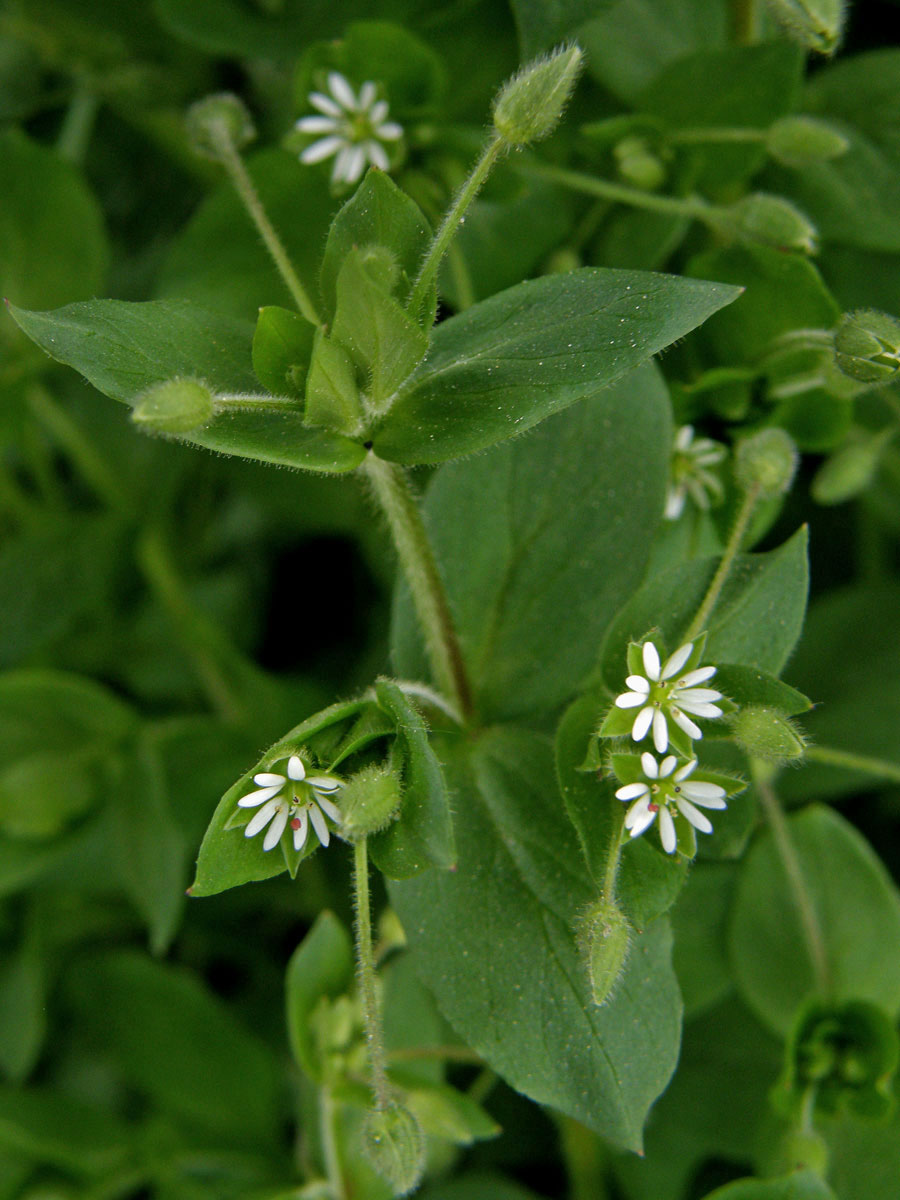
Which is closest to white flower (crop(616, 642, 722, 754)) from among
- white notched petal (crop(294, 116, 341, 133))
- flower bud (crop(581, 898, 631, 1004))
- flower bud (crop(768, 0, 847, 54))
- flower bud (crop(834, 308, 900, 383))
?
flower bud (crop(581, 898, 631, 1004))

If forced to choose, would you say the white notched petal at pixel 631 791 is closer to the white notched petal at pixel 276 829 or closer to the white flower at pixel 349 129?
the white notched petal at pixel 276 829

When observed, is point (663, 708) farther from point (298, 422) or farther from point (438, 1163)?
point (438, 1163)

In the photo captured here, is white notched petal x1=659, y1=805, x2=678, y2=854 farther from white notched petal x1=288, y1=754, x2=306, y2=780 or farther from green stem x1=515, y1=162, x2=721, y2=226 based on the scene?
green stem x1=515, y1=162, x2=721, y2=226

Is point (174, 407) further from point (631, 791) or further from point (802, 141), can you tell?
point (802, 141)

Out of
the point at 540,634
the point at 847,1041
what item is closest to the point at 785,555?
the point at 540,634

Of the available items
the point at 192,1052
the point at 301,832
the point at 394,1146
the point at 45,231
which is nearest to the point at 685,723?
the point at 301,832

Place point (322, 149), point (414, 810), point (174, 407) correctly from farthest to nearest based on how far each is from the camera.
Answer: point (322, 149), point (414, 810), point (174, 407)
